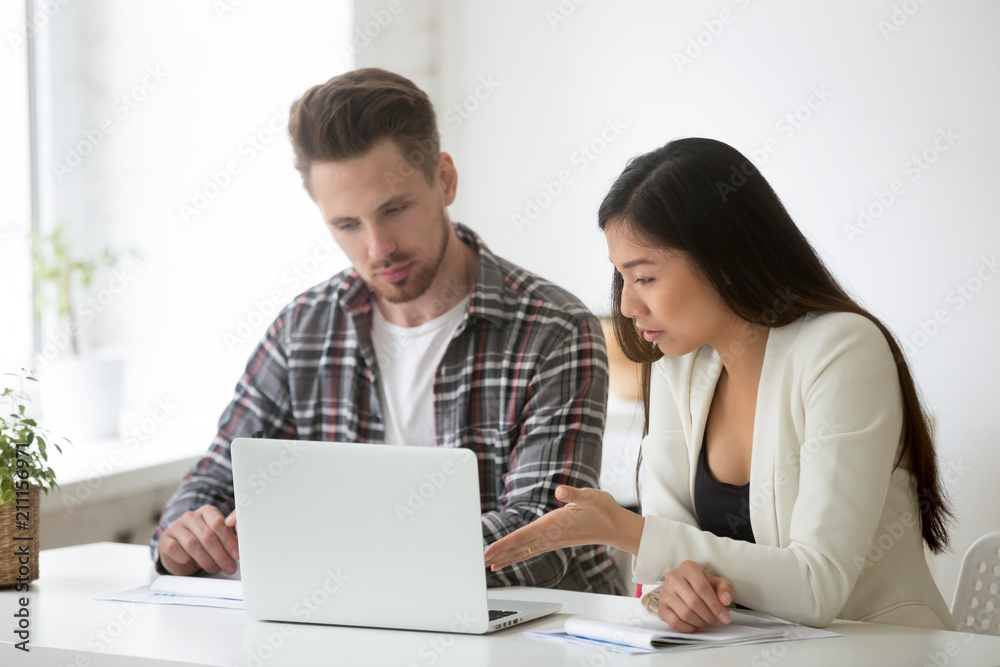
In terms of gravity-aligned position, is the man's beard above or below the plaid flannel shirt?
above

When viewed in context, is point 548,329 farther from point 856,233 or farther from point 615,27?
point 615,27

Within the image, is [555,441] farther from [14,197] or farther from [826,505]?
[14,197]

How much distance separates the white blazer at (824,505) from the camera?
115cm

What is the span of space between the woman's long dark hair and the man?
41 centimetres

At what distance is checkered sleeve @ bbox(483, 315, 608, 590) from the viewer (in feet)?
4.82

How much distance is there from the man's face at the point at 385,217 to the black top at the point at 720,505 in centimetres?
63

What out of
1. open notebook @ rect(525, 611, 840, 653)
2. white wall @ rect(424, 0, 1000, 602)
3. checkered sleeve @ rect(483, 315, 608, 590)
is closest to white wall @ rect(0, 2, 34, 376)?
checkered sleeve @ rect(483, 315, 608, 590)

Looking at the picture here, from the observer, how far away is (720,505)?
136cm

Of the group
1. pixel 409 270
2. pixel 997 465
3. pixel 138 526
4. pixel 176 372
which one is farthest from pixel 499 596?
pixel 997 465

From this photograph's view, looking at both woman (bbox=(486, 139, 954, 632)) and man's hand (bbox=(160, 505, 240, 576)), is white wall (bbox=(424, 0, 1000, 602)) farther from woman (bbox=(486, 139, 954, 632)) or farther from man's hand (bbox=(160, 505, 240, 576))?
man's hand (bbox=(160, 505, 240, 576))

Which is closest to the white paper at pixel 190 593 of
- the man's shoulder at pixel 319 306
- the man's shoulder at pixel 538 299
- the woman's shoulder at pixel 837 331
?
the man's shoulder at pixel 319 306

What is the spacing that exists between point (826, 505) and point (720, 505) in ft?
0.69

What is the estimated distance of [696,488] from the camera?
1397 millimetres

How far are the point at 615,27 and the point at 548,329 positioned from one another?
5.86 feet
